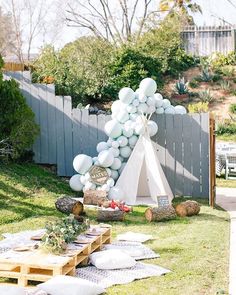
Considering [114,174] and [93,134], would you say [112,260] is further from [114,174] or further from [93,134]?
[93,134]

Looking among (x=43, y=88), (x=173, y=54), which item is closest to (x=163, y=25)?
(x=173, y=54)

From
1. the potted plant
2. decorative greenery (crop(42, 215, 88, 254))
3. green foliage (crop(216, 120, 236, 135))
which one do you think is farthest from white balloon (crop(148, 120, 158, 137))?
the potted plant

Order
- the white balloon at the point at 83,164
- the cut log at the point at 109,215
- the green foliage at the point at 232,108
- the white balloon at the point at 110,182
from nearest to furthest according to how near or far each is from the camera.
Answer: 1. the cut log at the point at 109,215
2. the white balloon at the point at 110,182
3. the white balloon at the point at 83,164
4. the green foliage at the point at 232,108

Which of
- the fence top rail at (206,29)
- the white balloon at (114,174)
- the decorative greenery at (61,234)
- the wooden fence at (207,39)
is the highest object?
the fence top rail at (206,29)

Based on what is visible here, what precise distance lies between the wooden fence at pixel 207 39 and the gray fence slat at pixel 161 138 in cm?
1570

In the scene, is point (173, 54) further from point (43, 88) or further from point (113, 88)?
point (43, 88)

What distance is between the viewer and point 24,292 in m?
5.34

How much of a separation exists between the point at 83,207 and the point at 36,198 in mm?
1191

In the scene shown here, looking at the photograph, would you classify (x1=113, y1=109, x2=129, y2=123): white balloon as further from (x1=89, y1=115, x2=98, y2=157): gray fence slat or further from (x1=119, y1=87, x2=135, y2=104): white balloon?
(x1=89, y1=115, x2=98, y2=157): gray fence slat

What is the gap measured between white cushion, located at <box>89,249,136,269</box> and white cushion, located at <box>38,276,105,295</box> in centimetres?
90

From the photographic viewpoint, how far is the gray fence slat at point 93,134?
1309 cm

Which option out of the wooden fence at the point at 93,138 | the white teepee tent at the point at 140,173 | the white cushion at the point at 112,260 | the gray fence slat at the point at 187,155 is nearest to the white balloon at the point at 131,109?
the white teepee tent at the point at 140,173

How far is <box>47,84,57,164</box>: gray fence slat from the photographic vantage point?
531 inches

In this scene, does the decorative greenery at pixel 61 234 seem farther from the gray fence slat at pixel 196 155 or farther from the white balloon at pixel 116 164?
the gray fence slat at pixel 196 155
